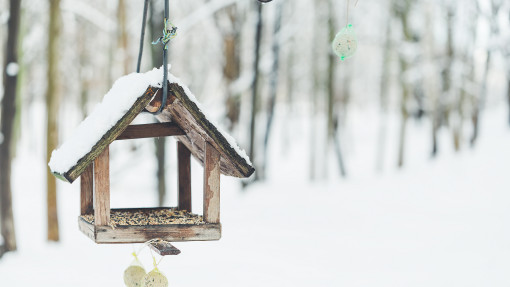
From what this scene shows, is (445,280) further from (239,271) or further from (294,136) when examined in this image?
(294,136)

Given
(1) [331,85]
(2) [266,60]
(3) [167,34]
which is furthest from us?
(2) [266,60]

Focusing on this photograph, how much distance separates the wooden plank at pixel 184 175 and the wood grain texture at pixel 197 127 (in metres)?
0.29

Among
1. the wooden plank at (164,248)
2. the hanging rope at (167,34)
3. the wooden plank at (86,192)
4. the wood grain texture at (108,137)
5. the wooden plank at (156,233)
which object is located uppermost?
the hanging rope at (167,34)

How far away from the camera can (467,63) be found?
1631cm

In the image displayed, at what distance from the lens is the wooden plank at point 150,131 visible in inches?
91.4

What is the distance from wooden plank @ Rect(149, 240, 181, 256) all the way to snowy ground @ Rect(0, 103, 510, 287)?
380 centimetres

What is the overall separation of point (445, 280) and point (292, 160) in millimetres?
15278

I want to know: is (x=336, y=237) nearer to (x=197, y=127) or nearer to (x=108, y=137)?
(x=197, y=127)

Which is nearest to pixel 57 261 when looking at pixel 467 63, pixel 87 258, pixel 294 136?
pixel 87 258

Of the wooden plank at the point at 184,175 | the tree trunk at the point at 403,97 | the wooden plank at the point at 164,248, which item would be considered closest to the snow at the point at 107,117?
the wooden plank at the point at 164,248

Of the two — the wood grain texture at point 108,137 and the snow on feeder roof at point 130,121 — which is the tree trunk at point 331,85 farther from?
the wood grain texture at point 108,137

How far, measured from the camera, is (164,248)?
2166mm

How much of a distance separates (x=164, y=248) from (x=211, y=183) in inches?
14.4

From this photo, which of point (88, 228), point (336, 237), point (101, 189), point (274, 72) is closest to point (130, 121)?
point (101, 189)
